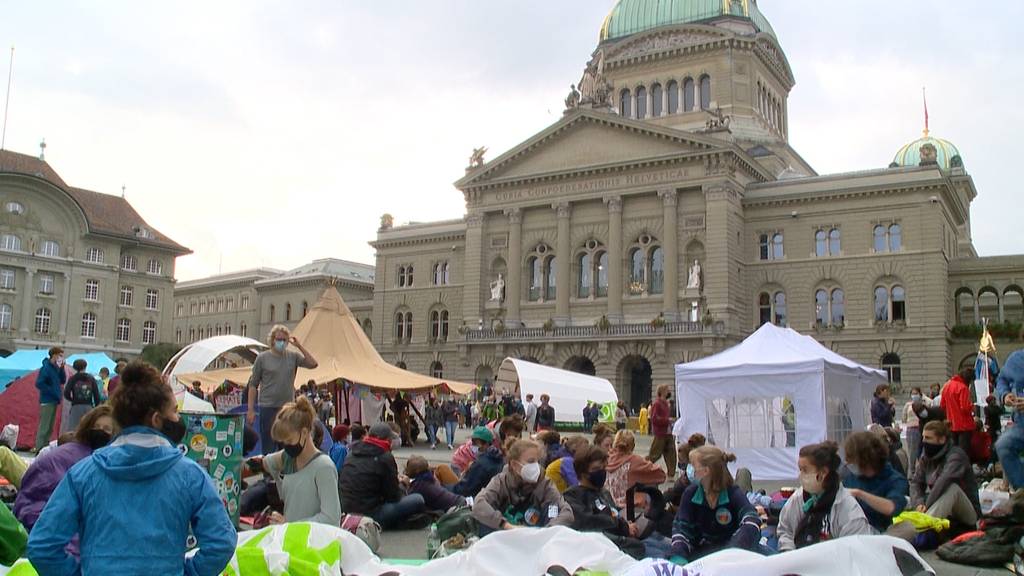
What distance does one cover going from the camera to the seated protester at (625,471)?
10758 mm

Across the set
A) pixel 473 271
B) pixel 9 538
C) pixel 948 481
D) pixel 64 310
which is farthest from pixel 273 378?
pixel 64 310

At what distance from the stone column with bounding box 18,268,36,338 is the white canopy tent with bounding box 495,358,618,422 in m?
40.9

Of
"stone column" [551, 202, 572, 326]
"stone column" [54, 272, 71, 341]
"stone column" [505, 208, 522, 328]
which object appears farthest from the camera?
"stone column" [54, 272, 71, 341]

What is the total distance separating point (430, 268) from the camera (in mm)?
61531

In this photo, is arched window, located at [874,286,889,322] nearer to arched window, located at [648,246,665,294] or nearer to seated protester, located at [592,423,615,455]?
arched window, located at [648,246,665,294]

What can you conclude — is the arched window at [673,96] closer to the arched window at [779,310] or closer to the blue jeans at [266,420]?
the arched window at [779,310]

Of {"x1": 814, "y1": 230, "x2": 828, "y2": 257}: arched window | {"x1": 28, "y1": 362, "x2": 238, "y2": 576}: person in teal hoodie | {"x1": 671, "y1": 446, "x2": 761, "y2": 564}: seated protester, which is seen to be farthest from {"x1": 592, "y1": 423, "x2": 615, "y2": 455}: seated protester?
{"x1": 814, "y1": 230, "x2": 828, "y2": 257}: arched window

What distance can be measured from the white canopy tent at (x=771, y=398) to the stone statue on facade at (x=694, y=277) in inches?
1029

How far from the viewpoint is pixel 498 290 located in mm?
54375

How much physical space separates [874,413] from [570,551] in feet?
→ 49.0

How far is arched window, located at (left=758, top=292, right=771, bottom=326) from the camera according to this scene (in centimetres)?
4919

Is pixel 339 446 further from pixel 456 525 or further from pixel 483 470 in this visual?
pixel 456 525

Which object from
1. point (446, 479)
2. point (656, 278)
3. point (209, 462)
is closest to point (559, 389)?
point (656, 278)

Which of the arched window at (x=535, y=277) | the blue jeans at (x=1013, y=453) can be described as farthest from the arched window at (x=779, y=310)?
the blue jeans at (x=1013, y=453)
